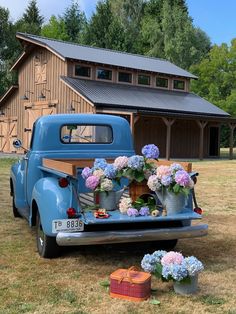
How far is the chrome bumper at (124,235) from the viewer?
4582 millimetres

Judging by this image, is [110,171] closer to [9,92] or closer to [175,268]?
[175,268]

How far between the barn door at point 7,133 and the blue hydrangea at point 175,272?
86.5ft

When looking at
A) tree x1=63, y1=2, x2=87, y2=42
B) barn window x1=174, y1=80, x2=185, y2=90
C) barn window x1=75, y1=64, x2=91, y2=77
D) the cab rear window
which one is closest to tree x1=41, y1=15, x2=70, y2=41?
tree x1=63, y1=2, x2=87, y2=42

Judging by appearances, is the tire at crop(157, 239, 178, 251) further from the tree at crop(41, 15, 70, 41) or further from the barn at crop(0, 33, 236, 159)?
the tree at crop(41, 15, 70, 41)

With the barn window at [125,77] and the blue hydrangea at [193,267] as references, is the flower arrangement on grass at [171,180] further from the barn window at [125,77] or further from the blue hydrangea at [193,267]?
the barn window at [125,77]

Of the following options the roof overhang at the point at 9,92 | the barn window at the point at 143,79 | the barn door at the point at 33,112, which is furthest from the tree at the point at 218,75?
the roof overhang at the point at 9,92

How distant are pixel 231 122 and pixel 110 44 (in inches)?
957

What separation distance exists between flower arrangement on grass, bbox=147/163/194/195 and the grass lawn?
3.05ft

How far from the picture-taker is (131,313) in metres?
3.70

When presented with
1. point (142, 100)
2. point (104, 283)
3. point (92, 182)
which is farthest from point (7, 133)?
point (104, 283)

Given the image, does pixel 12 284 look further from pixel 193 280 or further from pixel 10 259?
pixel 193 280

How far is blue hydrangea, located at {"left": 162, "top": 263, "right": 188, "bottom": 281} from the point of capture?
4.01 metres

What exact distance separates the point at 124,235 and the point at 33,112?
24444 mm

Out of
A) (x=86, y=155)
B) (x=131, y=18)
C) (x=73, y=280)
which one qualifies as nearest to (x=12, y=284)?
(x=73, y=280)
